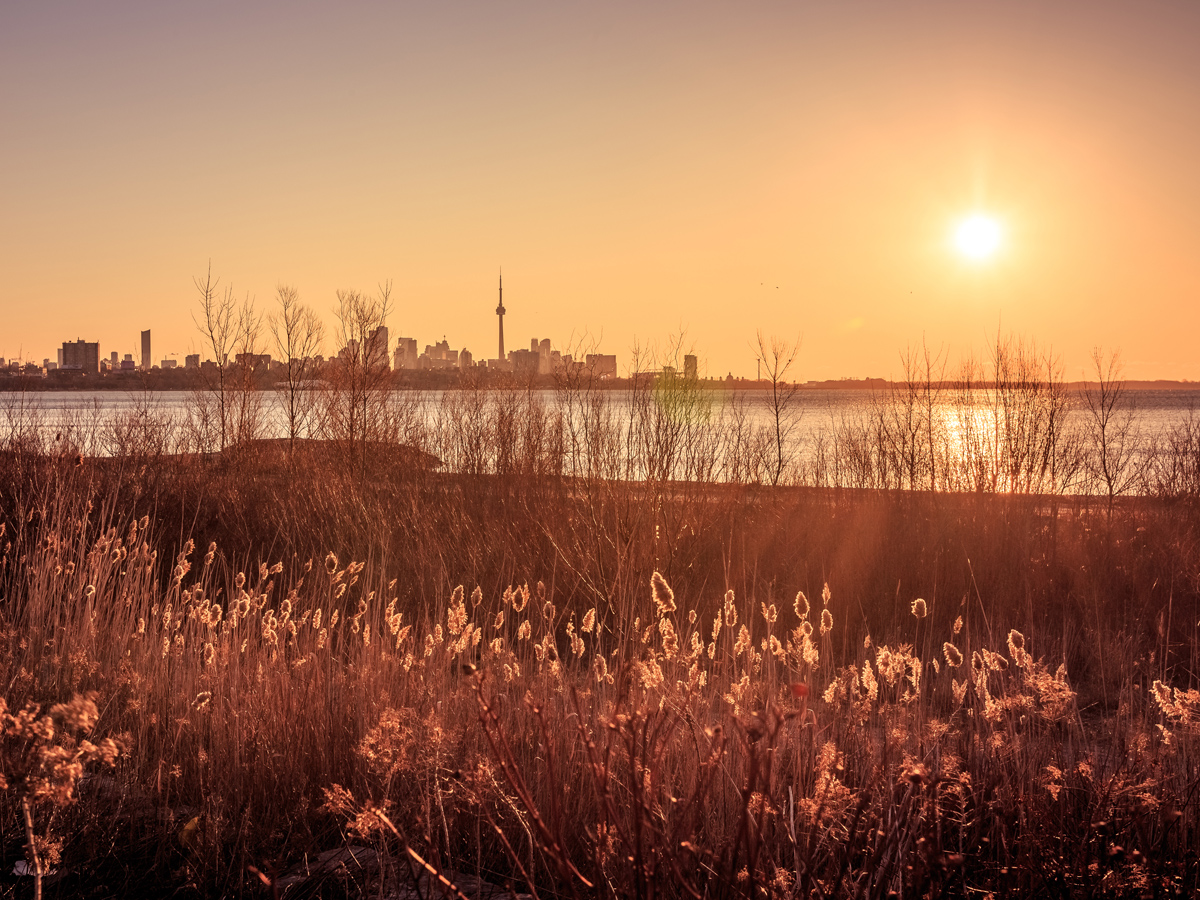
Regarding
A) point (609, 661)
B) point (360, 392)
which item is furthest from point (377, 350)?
point (609, 661)

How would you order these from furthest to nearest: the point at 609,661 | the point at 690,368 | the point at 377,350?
the point at 377,350, the point at 690,368, the point at 609,661

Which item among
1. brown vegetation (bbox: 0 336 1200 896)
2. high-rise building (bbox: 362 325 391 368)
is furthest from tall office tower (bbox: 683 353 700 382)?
high-rise building (bbox: 362 325 391 368)

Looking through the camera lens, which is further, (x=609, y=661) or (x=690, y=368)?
(x=690, y=368)

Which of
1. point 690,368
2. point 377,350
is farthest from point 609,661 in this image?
point 377,350

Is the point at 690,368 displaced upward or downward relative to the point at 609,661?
upward

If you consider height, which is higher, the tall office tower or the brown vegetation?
the tall office tower

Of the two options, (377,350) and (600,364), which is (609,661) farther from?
(377,350)

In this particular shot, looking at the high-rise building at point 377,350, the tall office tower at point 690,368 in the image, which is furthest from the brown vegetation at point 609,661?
the high-rise building at point 377,350

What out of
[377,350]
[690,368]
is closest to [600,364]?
[690,368]

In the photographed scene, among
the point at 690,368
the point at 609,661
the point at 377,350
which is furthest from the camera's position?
the point at 377,350

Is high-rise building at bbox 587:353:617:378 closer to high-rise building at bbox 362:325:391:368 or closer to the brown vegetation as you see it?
the brown vegetation

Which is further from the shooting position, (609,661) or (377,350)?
(377,350)

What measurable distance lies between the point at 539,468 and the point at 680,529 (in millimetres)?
3118

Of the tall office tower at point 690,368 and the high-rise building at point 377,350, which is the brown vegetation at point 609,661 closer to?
the tall office tower at point 690,368
